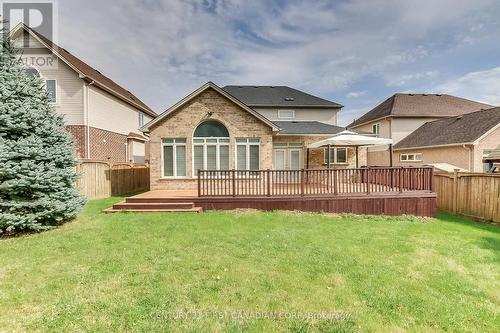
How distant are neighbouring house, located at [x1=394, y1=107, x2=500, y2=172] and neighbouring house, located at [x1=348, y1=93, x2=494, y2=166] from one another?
3.35 ft

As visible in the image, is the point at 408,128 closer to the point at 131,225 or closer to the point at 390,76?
the point at 390,76

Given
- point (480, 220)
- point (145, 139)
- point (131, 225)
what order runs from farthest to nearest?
point (145, 139) < point (480, 220) < point (131, 225)

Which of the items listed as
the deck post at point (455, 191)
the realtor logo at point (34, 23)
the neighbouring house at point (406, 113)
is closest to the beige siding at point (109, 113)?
the realtor logo at point (34, 23)

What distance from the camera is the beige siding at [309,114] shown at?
62.3 feet

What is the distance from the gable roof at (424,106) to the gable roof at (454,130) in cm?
234

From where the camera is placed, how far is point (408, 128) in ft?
80.4

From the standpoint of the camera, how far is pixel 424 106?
2578 cm

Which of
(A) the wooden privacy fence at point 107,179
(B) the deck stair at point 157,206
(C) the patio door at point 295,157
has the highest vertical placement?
(C) the patio door at point 295,157

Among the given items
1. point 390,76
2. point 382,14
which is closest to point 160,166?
point 382,14

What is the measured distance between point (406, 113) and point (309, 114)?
1275cm

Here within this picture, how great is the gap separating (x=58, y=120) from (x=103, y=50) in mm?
11531

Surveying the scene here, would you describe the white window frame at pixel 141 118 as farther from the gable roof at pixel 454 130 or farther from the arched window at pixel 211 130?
the gable roof at pixel 454 130

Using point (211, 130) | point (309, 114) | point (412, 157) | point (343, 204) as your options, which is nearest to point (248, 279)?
point (343, 204)

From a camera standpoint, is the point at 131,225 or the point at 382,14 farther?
the point at 382,14
